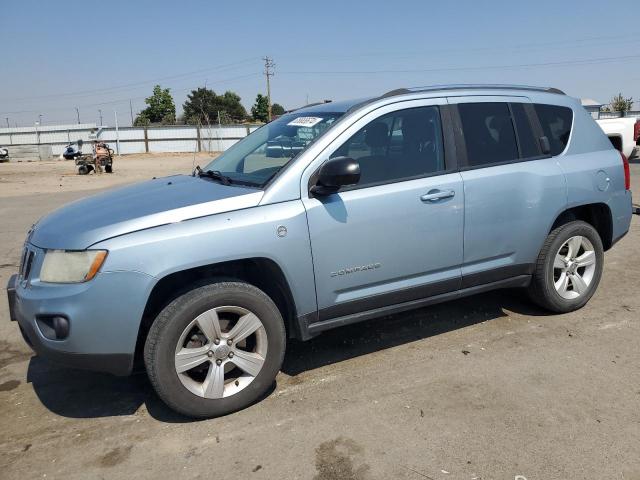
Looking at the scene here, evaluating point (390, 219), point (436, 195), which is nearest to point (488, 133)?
point (436, 195)

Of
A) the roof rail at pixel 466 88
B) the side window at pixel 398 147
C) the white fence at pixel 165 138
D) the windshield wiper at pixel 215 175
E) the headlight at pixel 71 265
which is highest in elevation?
the white fence at pixel 165 138

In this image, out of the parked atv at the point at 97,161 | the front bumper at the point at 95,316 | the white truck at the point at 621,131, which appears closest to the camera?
the front bumper at the point at 95,316

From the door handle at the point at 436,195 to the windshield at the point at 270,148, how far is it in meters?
0.80

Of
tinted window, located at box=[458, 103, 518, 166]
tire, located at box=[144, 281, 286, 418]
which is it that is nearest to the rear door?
tinted window, located at box=[458, 103, 518, 166]

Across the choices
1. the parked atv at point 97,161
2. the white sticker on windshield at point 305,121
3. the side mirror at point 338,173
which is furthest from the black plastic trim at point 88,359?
the parked atv at point 97,161

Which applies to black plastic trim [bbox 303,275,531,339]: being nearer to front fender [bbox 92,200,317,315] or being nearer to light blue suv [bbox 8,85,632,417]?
light blue suv [bbox 8,85,632,417]

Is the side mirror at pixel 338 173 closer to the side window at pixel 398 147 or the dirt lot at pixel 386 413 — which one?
the side window at pixel 398 147

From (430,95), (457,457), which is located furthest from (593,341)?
(430,95)

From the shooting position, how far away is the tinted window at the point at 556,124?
4.26 metres

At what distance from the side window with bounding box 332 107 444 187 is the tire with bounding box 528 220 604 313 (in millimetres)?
1308

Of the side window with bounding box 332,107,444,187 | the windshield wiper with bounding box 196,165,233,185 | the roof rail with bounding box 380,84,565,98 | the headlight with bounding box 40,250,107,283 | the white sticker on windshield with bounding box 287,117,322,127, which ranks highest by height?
the roof rail with bounding box 380,84,565,98

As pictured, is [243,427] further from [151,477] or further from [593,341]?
[593,341]

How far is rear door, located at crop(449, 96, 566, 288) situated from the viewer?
149 inches

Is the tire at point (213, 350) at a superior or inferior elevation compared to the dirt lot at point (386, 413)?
superior
